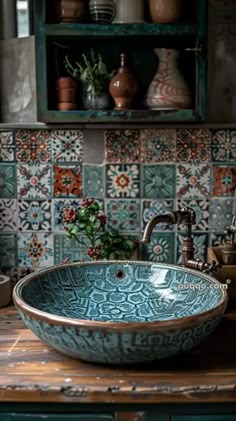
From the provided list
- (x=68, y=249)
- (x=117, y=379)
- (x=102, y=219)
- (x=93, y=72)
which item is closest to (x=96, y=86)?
(x=93, y=72)

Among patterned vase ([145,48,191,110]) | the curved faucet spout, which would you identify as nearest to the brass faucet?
the curved faucet spout

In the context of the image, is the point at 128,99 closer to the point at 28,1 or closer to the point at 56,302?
the point at 28,1

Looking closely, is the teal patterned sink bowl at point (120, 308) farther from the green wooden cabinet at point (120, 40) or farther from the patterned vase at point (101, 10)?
the patterned vase at point (101, 10)

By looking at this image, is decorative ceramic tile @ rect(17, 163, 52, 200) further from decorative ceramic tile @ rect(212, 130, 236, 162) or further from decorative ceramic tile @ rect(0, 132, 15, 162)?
decorative ceramic tile @ rect(212, 130, 236, 162)

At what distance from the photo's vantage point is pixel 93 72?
61.9 inches

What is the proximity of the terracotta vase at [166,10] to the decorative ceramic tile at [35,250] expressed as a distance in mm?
685

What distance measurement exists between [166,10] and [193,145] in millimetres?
380

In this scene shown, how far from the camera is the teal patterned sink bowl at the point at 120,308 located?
1.06m

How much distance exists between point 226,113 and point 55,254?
643 millimetres

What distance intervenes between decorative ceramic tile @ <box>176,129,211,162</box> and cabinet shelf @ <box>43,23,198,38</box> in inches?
11.3

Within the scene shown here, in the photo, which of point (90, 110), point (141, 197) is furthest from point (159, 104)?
point (141, 197)

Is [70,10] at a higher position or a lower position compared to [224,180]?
higher

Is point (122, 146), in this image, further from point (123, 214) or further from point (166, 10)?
point (166, 10)

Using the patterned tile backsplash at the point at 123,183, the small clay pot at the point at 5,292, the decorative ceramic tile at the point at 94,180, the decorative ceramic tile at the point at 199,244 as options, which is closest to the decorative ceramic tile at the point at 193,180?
the patterned tile backsplash at the point at 123,183
